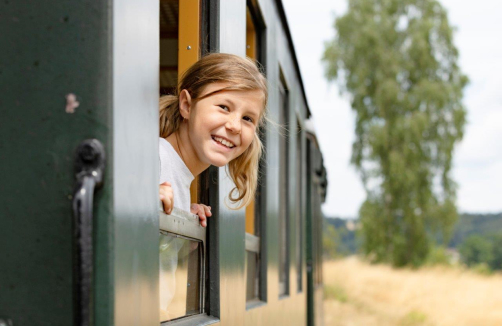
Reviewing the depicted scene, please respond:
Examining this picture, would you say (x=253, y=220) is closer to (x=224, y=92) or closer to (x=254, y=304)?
(x=254, y=304)

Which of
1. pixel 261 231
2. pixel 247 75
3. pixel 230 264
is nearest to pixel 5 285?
pixel 247 75

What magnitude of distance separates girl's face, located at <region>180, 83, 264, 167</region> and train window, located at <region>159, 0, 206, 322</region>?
0.19 metres

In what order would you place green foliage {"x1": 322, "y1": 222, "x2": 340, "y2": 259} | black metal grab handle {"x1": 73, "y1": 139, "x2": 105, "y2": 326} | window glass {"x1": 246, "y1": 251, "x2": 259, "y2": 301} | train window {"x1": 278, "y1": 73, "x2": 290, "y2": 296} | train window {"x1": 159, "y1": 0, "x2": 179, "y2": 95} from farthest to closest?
green foliage {"x1": 322, "y1": 222, "x2": 340, "y2": 259}
train window {"x1": 278, "y1": 73, "x2": 290, "y2": 296}
train window {"x1": 159, "y1": 0, "x2": 179, "y2": 95}
window glass {"x1": 246, "y1": 251, "x2": 259, "y2": 301}
black metal grab handle {"x1": 73, "y1": 139, "x2": 105, "y2": 326}

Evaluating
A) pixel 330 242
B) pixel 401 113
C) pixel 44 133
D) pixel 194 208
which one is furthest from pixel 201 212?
pixel 330 242

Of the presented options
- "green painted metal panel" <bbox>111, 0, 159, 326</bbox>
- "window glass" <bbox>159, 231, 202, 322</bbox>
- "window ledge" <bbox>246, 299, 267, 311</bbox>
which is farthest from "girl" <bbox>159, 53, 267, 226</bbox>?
"window ledge" <bbox>246, 299, 267, 311</bbox>

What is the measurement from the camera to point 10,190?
1270mm

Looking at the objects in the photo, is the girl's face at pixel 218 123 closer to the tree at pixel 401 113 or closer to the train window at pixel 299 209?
the train window at pixel 299 209

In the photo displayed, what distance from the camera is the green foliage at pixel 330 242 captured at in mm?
29375

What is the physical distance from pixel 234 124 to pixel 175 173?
8.2 inches

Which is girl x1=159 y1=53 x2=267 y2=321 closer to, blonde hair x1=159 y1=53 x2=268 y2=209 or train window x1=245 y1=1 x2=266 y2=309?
blonde hair x1=159 y1=53 x2=268 y2=209

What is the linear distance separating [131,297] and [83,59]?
41cm

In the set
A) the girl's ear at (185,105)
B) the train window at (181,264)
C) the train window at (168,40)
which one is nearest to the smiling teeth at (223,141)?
the girl's ear at (185,105)

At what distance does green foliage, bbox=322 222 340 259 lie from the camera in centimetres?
2938

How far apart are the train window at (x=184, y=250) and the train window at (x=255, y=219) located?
3.88 feet
